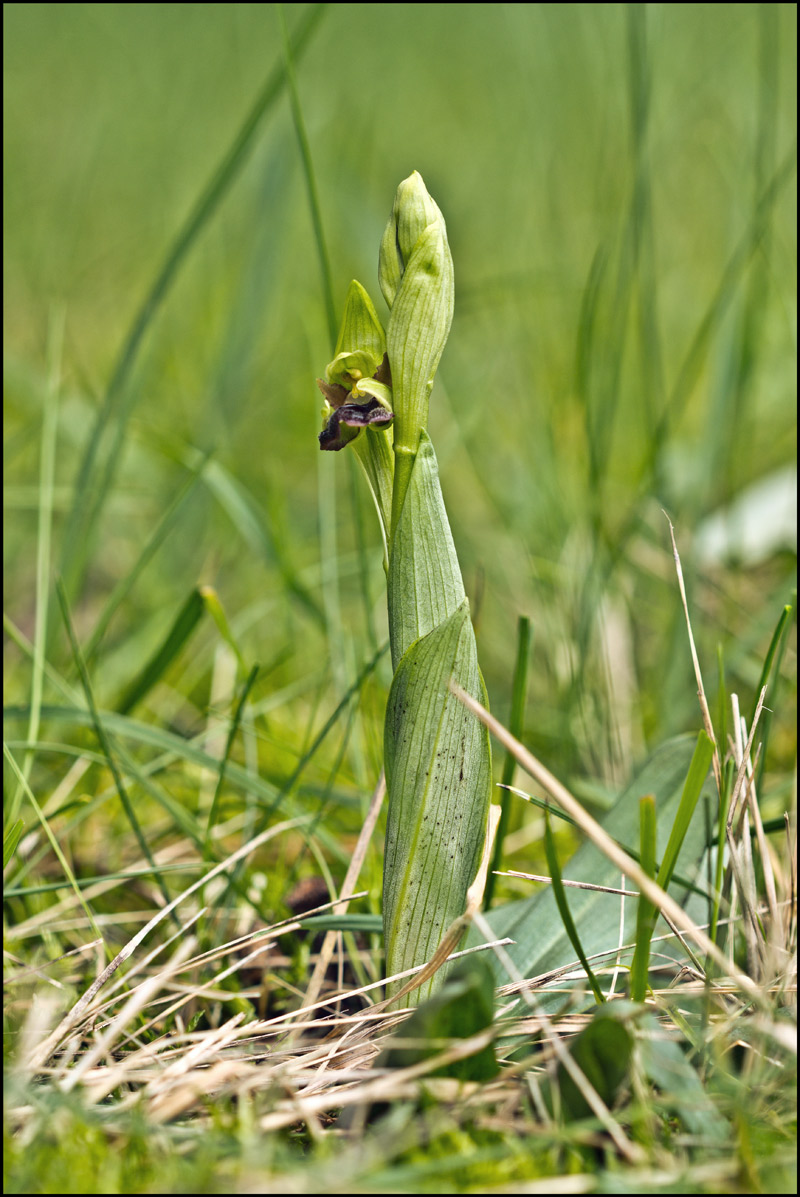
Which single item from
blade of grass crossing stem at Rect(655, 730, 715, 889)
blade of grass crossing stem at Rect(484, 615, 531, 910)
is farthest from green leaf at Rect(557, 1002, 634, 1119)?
blade of grass crossing stem at Rect(484, 615, 531, 910)

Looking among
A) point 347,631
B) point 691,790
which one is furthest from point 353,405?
point 347,631

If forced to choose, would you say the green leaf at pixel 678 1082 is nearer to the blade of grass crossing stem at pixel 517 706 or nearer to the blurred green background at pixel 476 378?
the blade of grass crossing stem at pixel 517 706

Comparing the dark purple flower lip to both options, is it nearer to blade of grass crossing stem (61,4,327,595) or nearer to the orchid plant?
the orchid plant

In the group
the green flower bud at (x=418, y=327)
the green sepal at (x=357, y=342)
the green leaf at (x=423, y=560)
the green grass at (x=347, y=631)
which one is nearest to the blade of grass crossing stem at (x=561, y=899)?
the green grass at (x=347, y=631)

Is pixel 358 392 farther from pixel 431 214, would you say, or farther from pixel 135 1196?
pixel 135 1196

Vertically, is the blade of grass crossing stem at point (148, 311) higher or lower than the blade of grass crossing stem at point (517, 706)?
higher

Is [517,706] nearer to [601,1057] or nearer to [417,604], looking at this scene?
[417,604]

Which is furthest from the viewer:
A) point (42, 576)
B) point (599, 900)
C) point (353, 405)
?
point (42, 576)
